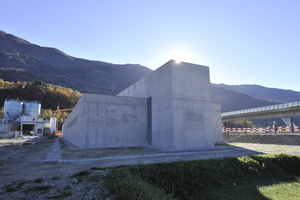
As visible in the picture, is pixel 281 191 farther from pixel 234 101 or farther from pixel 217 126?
pixel 234 101

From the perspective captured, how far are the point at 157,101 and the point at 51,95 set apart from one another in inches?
4813

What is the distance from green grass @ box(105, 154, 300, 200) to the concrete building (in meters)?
7.18

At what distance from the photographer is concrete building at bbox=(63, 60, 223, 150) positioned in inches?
625

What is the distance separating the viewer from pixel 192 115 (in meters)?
16.4

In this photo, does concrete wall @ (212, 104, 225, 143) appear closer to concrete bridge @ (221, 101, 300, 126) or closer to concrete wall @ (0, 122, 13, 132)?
concrete bridge @ (221, 101, 300, 126)

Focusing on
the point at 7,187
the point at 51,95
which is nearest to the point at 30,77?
the point at 51,95

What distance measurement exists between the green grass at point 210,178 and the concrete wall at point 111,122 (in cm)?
1064

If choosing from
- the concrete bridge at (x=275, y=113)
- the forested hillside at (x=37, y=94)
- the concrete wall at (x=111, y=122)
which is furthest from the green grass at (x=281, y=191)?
the forested hillside at (x=37, y=94)

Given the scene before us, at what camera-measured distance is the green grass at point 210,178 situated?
5.56m

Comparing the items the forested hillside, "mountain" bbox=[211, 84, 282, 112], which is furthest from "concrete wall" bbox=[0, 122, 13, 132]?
"mountain" bbox=[211, 84, 282, 112]

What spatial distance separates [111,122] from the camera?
1759 cm

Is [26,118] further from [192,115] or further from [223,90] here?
[223,90]

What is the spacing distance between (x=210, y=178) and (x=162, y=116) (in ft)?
31.9

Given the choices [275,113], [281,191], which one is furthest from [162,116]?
[275,113]
